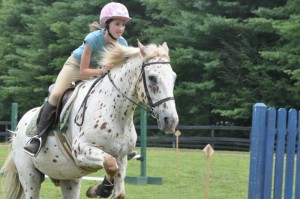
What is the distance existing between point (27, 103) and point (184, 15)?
12.8m

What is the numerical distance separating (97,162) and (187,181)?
284 inches

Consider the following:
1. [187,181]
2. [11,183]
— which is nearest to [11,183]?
[11,183]

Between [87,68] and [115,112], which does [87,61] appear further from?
[115,112]

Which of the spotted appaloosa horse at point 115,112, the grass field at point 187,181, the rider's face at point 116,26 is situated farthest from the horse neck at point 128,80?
the grass field at point 187,181

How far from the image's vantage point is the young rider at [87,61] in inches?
232

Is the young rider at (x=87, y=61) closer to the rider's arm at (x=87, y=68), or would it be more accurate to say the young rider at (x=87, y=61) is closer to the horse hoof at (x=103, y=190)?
the rider's arm at (x=87, y=68)

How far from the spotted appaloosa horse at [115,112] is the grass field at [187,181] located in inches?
160

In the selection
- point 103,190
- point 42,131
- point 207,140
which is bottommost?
point 207,140

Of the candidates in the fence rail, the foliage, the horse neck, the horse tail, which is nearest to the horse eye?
the horse neck

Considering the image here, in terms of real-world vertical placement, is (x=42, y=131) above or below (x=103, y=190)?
above

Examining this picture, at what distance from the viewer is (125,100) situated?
222 inches

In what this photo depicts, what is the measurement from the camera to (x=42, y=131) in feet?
20.4

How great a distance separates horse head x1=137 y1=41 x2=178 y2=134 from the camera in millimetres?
4977

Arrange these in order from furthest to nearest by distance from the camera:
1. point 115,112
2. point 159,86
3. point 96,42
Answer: point 96,42 < point 115,112 < point 159,86
